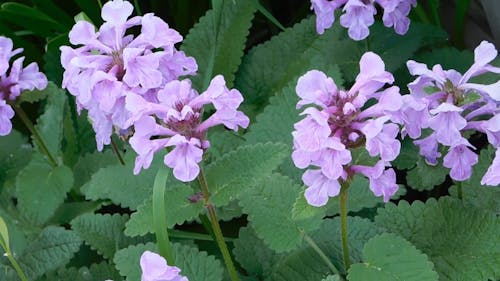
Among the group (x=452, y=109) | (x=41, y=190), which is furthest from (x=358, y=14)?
(x=41, y=190)

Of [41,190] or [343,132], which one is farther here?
[41,190]

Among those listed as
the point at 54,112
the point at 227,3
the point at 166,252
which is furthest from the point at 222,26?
the point at 166,252

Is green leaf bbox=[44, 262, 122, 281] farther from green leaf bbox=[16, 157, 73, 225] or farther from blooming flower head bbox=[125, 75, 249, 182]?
blooming flower head bbox=[125, 75, 249, 182]

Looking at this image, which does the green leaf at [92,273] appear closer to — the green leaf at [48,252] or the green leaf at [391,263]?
the green leaf at [48,252]

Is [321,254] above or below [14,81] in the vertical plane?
below

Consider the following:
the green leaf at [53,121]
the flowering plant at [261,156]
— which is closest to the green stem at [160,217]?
the flowering plant at [261,156]

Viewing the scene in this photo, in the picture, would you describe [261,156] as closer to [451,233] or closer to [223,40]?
[451,233]
